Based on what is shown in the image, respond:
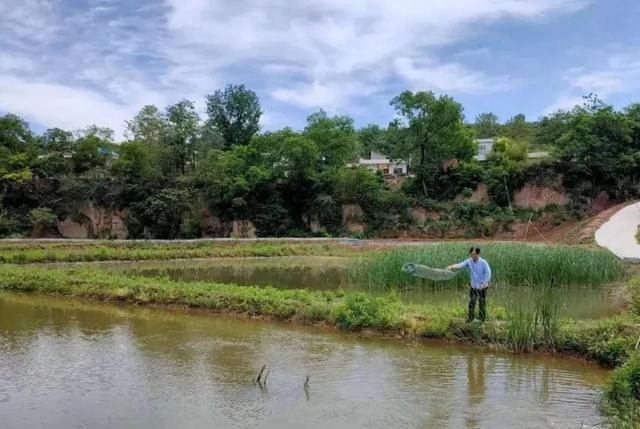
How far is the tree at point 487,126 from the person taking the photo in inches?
2963

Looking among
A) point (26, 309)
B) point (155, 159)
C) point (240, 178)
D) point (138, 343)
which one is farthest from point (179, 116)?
point (138, 343)

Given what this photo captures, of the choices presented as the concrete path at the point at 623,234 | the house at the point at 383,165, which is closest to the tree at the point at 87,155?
the house at the point at 383,165

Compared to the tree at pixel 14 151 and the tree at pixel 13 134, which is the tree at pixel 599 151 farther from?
the tree at pixel 13 134

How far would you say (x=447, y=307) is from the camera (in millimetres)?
14812

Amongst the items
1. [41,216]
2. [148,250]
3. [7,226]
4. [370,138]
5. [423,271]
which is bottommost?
[148,250]

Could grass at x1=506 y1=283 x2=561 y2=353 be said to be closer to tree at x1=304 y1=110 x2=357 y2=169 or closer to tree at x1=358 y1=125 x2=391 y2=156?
tree at x1=304 y1=110 x2=357 y2=169

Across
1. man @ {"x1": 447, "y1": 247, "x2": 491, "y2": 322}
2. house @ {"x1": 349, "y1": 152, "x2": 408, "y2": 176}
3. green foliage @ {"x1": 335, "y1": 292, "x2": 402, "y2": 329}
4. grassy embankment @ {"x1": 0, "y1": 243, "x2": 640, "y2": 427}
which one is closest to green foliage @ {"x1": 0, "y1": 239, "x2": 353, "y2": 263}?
grassy embankment @ {"x1": 0, "y1": 243, "x2": 640, "y2": 427}

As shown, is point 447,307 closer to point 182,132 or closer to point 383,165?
point 182,132

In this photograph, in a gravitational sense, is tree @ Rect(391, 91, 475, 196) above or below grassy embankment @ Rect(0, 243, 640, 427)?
above

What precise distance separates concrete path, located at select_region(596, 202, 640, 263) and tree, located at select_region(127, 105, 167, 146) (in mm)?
34304

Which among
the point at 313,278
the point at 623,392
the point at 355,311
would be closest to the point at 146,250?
the point at 313,278

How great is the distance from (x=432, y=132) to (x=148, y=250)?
24.3m

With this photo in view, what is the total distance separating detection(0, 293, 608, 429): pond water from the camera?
8.43 meters

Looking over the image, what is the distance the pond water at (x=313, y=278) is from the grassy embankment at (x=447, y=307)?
766 millimetres
